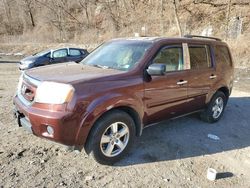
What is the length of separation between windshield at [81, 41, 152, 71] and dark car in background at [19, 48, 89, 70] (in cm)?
943

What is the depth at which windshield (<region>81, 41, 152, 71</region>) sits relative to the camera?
14.6ft

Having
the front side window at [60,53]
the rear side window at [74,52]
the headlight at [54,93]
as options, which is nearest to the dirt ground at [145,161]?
the headlight at [54,93]

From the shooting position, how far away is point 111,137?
407 centimetres

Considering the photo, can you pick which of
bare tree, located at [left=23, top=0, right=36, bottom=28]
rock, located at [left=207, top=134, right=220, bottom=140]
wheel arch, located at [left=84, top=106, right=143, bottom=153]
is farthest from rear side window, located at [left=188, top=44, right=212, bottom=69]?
bare tree, located at [left=23, top=0, right=36, bottom=28]

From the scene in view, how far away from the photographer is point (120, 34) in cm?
3127

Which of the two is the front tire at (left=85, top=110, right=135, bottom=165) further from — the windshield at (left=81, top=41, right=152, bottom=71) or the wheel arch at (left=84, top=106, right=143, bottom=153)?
the windshield at (left=81, top=41, right=152, bottom=71)

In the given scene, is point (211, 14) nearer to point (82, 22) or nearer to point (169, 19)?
point (169, 19)

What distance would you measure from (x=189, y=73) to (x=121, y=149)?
6.44ft

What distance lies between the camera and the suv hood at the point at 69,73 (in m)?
3.77

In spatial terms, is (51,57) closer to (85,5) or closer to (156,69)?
(156,69)

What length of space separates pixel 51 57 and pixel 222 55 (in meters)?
11.0

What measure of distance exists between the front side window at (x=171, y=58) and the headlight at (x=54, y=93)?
5.37 ft

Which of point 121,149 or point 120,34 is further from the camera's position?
point 120,34

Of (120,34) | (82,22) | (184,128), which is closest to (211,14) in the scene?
(120,34)
